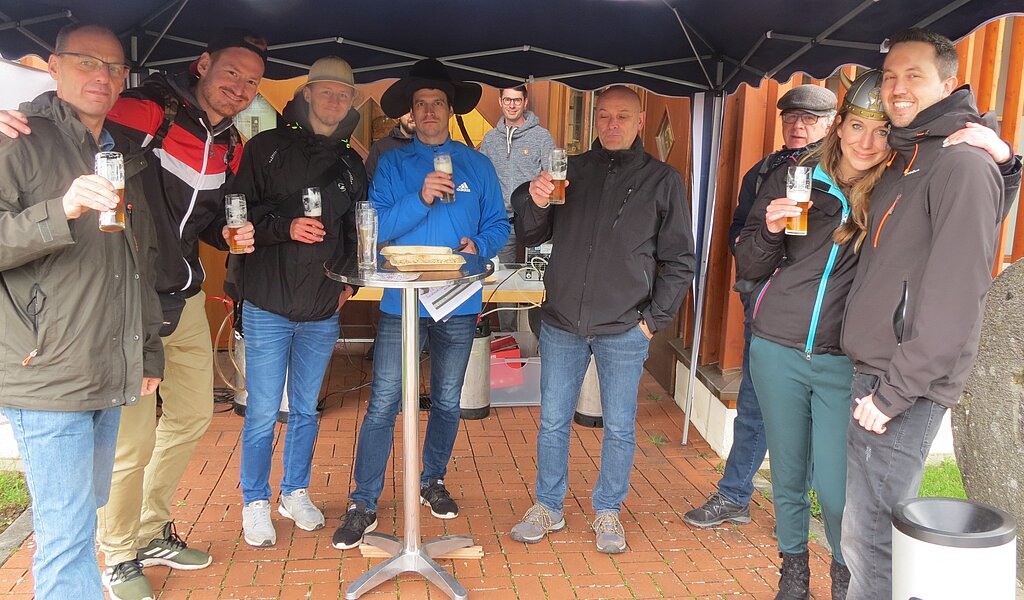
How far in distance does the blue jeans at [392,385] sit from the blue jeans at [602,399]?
0.40m

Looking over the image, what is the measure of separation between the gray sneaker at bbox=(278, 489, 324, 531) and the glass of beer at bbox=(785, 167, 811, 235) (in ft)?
8.14

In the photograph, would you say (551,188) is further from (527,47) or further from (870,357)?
(870,357)

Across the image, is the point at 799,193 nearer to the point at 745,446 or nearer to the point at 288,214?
the point at 745,446

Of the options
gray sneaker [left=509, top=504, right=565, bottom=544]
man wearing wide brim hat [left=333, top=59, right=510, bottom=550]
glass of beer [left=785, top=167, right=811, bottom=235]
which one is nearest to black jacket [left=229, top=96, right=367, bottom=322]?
man wearing wide brim hat [left=333, top=59, right=510, bottom=550]

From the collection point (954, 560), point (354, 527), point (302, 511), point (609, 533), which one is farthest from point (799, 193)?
point (302, 511)

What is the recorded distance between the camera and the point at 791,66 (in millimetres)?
3605

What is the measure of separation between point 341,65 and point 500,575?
2.31 m

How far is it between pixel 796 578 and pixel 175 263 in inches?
106

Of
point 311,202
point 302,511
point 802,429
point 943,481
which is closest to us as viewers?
point 802,429

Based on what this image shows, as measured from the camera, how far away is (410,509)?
320 centimetres

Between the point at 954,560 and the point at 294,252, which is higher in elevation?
the point at 294,252

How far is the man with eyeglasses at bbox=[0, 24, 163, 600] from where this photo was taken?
6.88 feet

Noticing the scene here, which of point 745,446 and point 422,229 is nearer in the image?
point 422,229

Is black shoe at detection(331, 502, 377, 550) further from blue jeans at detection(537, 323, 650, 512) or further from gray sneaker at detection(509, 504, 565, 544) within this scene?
blue jeans at detection(537, 323, 650, 512)
